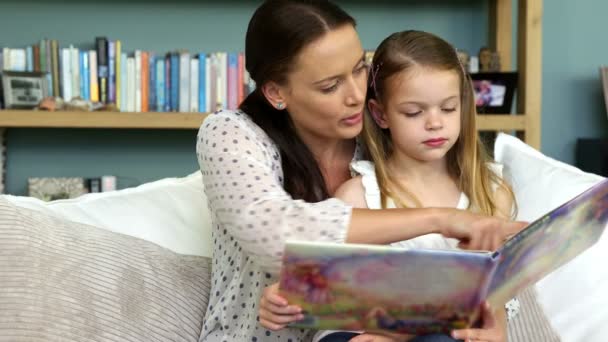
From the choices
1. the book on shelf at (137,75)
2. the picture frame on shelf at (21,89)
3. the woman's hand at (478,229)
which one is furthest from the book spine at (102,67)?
the woman's hand at (478,229)

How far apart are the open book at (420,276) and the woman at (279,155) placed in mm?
120

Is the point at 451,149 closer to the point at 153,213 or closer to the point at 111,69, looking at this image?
the point at 153,213

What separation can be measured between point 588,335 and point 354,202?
46cm

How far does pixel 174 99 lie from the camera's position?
9.42 feet

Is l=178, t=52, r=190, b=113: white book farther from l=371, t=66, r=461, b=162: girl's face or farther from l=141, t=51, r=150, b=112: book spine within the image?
l=371, t=66, r=461, b=162: girl's face

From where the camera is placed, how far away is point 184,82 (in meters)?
2.85

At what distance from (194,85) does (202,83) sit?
0.10 feet

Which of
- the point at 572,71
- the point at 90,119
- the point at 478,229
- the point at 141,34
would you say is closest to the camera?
the point at 478,229

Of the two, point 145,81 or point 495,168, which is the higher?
point 145,81

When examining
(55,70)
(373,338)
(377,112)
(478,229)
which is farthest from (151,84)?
(478,229)

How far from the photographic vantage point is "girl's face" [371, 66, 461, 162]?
1.29 meters

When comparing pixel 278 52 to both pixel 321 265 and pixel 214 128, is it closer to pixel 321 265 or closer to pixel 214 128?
pixel 214 128

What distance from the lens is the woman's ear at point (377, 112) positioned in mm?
1410

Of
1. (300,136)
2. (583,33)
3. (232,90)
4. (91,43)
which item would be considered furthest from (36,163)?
(583,33)
